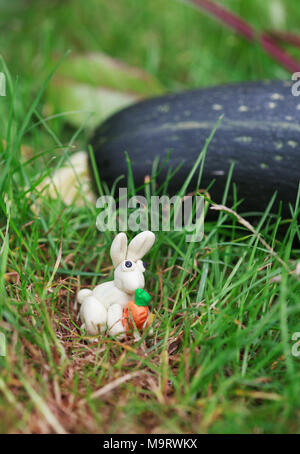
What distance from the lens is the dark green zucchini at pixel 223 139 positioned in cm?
188

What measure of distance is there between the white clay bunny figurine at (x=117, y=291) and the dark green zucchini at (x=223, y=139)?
596 mm

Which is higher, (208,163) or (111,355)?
(208,163)

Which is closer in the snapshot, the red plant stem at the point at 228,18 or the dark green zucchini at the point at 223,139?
the dark green zucchini at the point at 223,139

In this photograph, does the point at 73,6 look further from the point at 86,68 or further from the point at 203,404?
the point at 203,404

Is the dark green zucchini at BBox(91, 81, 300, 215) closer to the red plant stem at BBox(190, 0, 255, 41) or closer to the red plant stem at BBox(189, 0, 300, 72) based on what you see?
the red plant stem at BBox(189, 0, 300, 72)

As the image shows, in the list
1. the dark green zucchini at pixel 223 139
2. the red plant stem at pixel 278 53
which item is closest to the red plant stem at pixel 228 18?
the red plant stem at pixel 278 53

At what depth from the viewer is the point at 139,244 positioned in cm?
148

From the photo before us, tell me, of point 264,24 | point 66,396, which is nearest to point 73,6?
point 264,24

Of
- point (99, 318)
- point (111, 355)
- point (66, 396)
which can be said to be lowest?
point (66, 396)

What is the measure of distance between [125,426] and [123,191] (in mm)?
1045

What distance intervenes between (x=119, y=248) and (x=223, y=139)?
0.79 m

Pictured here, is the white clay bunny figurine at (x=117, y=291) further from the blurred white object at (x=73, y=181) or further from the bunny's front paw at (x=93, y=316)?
the blurred white object at (x=73, y=181)

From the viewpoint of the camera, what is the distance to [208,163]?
77.1 inches
